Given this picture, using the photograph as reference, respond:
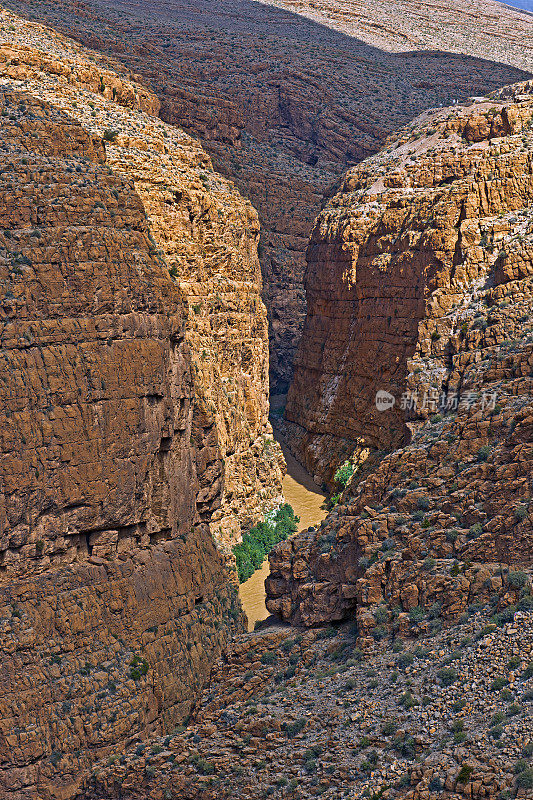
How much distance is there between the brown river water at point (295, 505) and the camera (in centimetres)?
4875

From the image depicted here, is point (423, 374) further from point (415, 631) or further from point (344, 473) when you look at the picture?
point (344, 473)

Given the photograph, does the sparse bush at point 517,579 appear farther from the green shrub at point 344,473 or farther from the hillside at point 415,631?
the green shrub at point 344,473

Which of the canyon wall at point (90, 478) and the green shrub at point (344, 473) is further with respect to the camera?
the green shrub at point (344, 473)

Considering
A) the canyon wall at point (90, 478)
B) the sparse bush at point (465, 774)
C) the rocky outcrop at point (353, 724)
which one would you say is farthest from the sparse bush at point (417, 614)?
the canyon wall at point (90, 478)

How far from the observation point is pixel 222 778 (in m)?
25.8

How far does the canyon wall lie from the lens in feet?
105

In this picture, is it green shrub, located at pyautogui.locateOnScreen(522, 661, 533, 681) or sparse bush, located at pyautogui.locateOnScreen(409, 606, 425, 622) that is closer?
green shrub, located at pyautogui.locateOnScreen(522, 661, 533, 681)

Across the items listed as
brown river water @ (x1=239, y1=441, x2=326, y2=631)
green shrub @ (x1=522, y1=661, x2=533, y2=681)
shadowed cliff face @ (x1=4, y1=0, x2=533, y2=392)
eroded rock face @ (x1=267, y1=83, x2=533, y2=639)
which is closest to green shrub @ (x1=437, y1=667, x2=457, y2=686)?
green shrub @ (x1=522, y1=661, x2=533, y2=681)

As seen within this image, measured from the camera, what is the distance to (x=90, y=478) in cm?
3381

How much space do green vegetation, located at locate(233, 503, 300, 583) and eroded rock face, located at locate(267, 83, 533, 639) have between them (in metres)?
5.27

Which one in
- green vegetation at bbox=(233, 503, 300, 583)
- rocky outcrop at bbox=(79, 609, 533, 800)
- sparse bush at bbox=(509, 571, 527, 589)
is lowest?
green vegetation at bbox=(233, 503, 300, 583)

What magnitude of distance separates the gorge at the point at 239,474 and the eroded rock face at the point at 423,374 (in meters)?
0.12

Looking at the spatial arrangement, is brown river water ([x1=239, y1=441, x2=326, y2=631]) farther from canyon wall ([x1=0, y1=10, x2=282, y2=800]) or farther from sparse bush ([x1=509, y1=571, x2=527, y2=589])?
sparse bush ([x1=509, y1=571, x2=527, y2=589])

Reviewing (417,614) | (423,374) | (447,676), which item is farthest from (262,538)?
(447,676)
